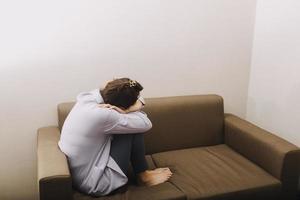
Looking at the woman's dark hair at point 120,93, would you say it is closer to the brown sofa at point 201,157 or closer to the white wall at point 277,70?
the brown sofa at point 201,157

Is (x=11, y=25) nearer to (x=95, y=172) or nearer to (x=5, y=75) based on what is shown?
(x=5, y=75)

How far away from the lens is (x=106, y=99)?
193cm

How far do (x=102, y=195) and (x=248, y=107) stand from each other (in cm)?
163

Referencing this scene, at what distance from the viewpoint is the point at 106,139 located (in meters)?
1.92

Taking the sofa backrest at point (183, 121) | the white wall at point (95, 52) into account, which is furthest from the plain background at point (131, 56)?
the sofa backrest at point (183, 121)

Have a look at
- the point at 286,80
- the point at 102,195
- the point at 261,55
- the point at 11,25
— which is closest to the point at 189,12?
the point at 261,55

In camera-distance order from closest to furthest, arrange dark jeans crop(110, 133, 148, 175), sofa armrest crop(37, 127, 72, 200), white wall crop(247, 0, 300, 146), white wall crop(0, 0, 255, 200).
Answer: sofa armrest crop(37, 127, 72, 200), dark jeans crop(110, 133, 148, 175), white wall crop(0, 0, 255, 200), white wall crop(247, 0, 300, 146)

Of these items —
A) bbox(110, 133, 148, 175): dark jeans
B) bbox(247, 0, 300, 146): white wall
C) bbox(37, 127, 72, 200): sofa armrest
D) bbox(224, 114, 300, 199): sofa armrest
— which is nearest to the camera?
bbox(37, 127, 72, 200): sofa armrest

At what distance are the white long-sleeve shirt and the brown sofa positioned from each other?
0.24ft

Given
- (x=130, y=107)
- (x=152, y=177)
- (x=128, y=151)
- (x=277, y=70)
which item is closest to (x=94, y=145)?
(x=128, y=151)

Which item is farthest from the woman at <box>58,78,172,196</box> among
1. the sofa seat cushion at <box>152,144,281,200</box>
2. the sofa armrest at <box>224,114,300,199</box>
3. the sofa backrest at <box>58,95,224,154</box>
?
the sofa armrest at <box>224,114,300,199</box>

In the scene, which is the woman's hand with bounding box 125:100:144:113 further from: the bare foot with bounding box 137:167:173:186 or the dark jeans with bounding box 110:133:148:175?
the bare foot with bounding box 137:167:173:186

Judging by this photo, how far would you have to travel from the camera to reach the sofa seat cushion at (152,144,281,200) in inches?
77.2

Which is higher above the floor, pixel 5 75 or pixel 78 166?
pixel 5 75
